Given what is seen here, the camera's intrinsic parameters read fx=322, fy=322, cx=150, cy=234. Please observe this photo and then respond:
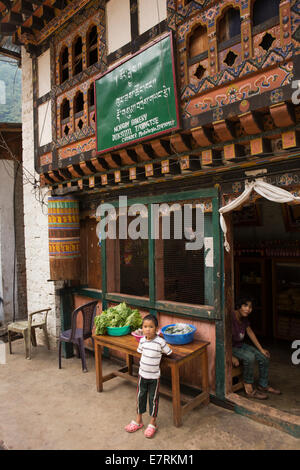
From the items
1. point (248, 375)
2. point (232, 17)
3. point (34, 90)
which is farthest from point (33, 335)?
point (232, 17)

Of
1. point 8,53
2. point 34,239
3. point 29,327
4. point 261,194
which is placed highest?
point 8,53

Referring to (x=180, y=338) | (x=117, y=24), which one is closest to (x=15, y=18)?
(x=117, y=24)

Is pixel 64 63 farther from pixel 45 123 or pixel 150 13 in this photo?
pixel 150 13

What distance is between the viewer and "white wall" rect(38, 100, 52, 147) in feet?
23.4

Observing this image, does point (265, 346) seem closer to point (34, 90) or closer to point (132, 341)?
point (132, 341)

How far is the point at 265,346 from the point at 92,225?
4523 millimetres

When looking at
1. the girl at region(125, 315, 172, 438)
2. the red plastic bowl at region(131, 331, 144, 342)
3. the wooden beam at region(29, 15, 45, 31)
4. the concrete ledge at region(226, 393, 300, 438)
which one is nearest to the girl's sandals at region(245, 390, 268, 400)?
the concrete ledge at region(226, 393, 300, 438)

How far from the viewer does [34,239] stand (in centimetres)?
772

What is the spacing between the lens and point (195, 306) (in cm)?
481

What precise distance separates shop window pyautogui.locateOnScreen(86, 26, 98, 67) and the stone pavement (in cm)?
589

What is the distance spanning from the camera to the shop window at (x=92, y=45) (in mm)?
6148

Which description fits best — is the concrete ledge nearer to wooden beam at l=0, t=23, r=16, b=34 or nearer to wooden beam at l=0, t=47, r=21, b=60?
wooden beam at l=0, t=23, r=16, b=34

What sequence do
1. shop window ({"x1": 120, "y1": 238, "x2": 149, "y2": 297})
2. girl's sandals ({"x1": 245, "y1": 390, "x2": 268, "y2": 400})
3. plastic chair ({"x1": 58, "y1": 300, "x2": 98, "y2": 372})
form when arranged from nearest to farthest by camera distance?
girl's sandals ({"x1": 245, "y1": 390, "x2": 268, "y2": 400}) < plastic chair ({"x1": 58, "y1": 300, "x2": 98, "y2": 372}) < shop window ({"x1": 120, "y1": 238, "x2": 149, "y2": 297})

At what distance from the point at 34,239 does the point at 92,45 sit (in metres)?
4.40
